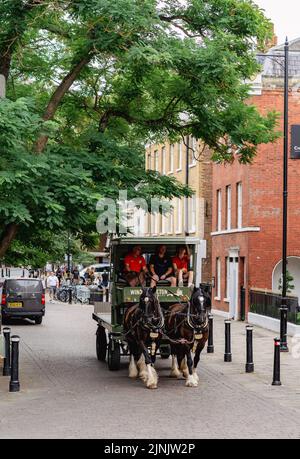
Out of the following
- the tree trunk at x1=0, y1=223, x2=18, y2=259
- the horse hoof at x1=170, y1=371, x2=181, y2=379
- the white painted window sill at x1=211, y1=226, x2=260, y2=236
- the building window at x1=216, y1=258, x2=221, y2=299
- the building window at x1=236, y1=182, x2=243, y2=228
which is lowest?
the horse hoof at x1=170, y1=371, x2=181, y2=379

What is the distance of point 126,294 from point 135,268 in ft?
2.43

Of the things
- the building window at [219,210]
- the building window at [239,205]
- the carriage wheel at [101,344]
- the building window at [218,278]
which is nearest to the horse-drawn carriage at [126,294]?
the carriage wheel at [101,344]

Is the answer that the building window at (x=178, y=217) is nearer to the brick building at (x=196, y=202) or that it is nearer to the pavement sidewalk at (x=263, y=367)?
the brick building at (x=196, y=202)

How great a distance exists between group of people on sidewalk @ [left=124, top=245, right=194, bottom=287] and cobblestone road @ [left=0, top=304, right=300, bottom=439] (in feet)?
6.38

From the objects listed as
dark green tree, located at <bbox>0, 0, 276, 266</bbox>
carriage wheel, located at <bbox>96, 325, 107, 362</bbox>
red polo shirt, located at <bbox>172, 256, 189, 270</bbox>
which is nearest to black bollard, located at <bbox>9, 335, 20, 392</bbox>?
dark green tree, located at <bbox>0, 0, 276, 266</bbox>

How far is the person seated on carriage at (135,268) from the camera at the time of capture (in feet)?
59.1

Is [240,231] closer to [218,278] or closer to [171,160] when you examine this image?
[218,278]

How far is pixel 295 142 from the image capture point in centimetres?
3550

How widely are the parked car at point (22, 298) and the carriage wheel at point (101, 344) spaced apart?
39.8 ft

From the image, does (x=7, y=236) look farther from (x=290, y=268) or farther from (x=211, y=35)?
(x=290, y=268)

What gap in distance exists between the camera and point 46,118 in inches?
744

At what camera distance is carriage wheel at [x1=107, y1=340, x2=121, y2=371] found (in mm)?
18297

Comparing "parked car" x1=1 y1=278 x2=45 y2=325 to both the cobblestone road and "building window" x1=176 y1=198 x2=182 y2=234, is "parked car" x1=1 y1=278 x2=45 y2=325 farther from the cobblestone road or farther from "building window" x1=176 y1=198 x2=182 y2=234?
"building window" x1=176 y1=198 x2=182 y2=234
